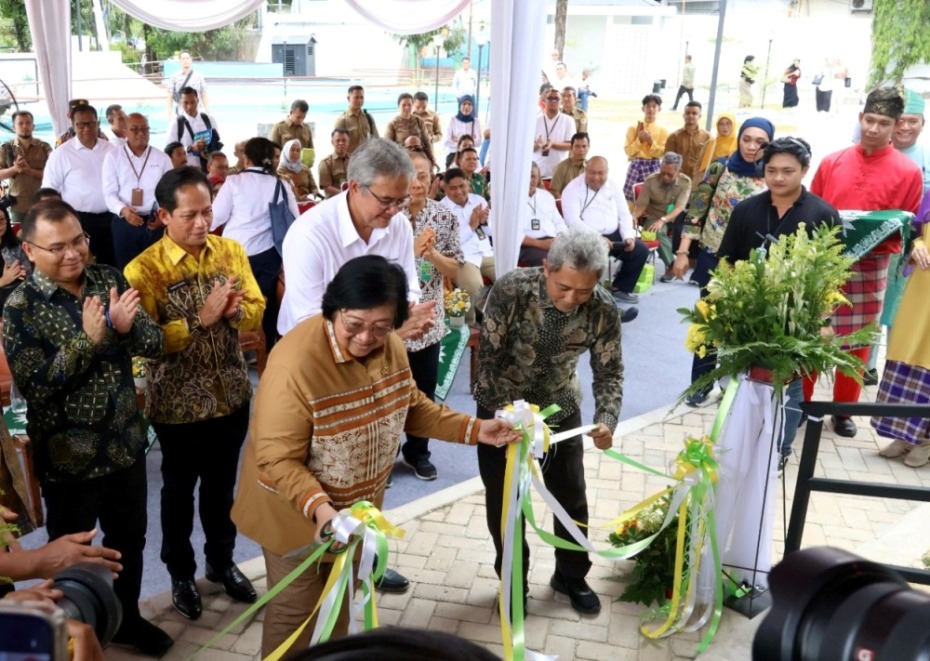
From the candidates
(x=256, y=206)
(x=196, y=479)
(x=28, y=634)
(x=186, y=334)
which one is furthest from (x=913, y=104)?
(x=28, y=634)

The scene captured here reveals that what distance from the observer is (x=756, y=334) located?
343 cm

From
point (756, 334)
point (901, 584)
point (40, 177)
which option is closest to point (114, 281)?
point (756, 334)

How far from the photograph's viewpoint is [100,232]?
7418 mm

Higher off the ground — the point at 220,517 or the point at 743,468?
the point at 743,468

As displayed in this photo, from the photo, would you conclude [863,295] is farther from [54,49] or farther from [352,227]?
[54,49]

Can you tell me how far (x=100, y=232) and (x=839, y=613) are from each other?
294 inches

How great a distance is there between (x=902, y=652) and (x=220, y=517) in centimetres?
317

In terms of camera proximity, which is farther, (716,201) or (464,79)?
(464,79)

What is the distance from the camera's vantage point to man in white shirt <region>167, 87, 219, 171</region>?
31.8 feet

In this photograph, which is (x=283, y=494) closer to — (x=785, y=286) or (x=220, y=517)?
(x=220, y=517)

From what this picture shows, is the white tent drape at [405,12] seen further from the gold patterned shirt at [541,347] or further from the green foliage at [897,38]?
the green foliage at [897,38]

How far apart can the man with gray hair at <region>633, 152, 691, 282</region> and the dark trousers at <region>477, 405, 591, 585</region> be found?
21.0ft

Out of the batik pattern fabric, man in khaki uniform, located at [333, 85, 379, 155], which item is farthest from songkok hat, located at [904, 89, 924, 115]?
man in khaki uniform, located at [333, 85, 379, 155]

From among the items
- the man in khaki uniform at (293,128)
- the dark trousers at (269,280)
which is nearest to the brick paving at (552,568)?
the dark trousers at (269,280)
